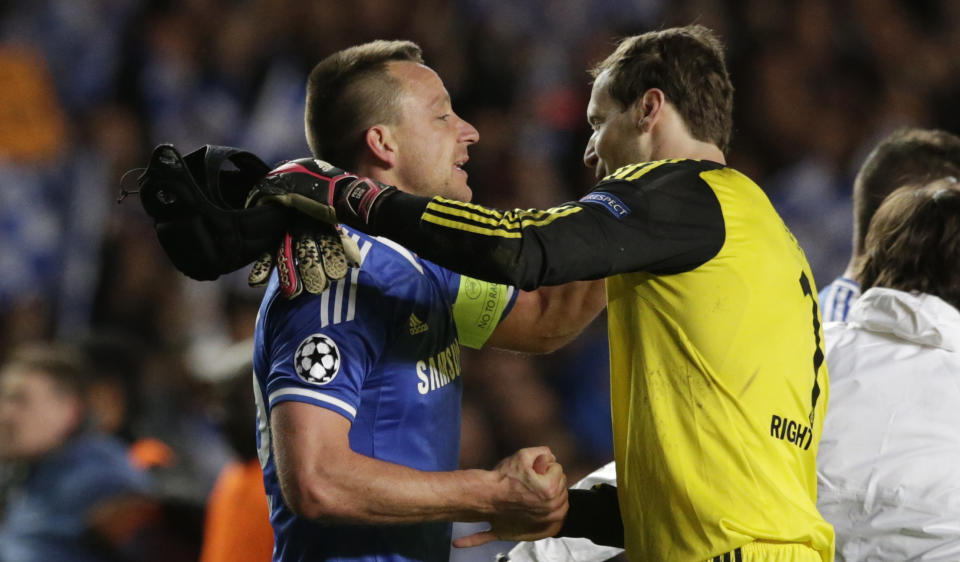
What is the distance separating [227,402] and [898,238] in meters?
2.48

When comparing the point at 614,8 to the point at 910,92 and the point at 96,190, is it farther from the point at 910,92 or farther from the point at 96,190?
the point at 96,190

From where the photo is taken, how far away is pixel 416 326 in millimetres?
2551

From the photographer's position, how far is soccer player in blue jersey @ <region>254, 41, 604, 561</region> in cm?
227

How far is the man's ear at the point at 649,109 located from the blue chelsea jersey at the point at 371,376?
611 millimetres

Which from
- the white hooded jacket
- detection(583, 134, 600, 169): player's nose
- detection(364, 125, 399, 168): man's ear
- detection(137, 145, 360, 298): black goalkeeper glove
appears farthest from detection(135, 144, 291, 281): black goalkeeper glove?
the white hooded jacket

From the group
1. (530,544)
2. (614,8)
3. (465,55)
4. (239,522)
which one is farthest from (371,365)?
(614,8)

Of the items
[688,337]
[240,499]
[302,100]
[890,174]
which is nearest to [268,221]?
[688,337]

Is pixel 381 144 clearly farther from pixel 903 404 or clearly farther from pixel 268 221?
pixel 903 404

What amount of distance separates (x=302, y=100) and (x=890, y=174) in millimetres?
4324

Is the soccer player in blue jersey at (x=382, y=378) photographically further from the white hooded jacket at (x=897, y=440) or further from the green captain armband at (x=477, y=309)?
the white hooded jacket at (x=897, y=440)

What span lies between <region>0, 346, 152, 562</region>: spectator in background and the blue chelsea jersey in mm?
1992

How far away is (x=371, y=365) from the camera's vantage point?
7.97 feet

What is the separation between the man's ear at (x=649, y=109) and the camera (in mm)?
2586

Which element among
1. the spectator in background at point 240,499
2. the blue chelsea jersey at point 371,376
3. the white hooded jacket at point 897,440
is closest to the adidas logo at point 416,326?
the blue chelsea jersey at point 371,376
